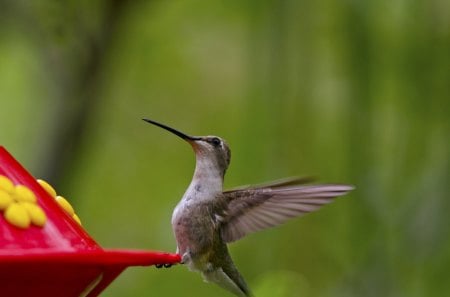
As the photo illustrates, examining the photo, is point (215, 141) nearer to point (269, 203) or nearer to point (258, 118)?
point (269, 203)

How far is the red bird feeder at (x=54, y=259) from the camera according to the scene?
8.57ft

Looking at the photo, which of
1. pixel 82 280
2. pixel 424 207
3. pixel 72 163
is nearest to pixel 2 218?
pixel 82 280

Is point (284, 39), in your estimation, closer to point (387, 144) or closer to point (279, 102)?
point (279, 102)

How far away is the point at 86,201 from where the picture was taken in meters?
6.63

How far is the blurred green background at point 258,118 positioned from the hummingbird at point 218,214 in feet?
0.51

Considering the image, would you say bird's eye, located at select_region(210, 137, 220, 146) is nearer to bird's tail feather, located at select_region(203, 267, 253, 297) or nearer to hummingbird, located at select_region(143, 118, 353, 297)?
hummingbird, located at select_region(143, 118, 353, 297)

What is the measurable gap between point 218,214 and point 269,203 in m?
0.25

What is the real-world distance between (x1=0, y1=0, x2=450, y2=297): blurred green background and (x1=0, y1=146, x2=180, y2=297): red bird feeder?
0.88 m

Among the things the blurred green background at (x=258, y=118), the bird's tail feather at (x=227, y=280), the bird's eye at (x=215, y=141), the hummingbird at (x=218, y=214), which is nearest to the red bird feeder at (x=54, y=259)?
the blurred green background at (x=258, y=118)

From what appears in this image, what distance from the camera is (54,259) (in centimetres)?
259

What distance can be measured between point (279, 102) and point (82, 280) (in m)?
1.84

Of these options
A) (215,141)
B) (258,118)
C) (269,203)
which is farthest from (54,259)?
(258,118)

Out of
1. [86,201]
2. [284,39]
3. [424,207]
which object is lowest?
[86,201]

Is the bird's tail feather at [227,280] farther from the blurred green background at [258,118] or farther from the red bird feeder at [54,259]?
the red bird feeder at [54,259]
